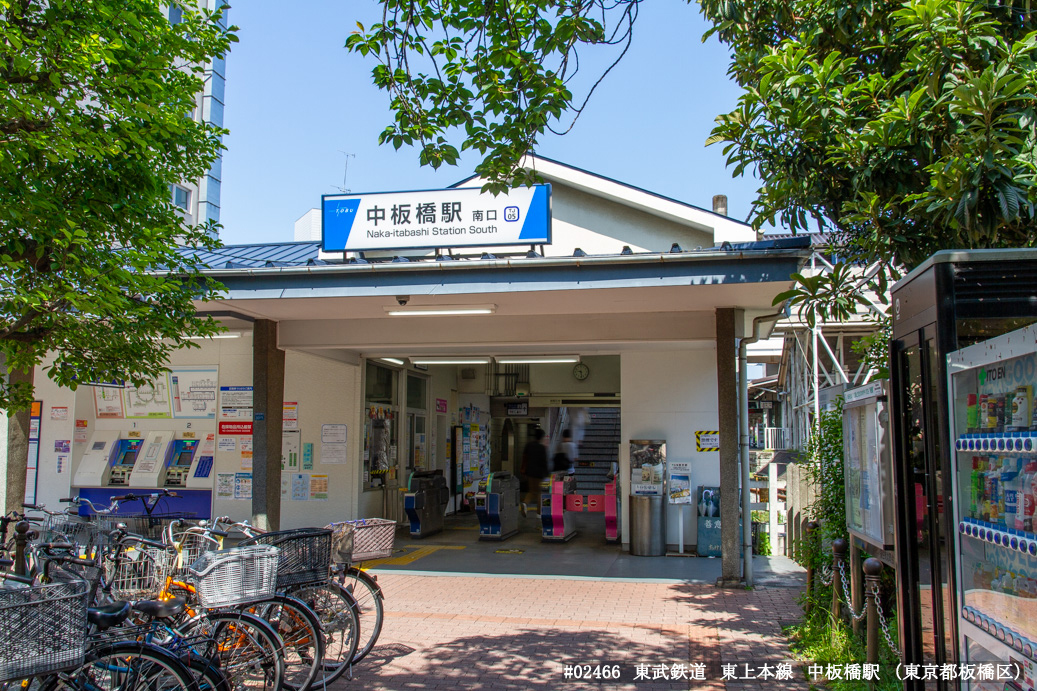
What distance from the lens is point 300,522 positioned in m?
12.0

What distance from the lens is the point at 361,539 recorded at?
229 inches

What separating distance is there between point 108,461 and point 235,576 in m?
9.13

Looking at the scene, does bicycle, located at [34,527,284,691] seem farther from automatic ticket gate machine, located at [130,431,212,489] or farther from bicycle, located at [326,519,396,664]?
automatic ticket gate machine, located at [130,431,212,489]

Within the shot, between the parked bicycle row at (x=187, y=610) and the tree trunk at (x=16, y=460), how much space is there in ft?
11.6

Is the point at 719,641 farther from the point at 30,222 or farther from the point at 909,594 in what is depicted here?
the point at 30,222

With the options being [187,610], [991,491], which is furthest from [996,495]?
[187,610]

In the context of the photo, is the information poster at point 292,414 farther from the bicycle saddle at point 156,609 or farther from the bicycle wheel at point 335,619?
the bicycle saddle at point 156,609

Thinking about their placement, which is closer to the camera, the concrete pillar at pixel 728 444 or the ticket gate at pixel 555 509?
the concrete pillar at pixel 728 444

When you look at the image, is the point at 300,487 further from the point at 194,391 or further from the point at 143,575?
the point at 143,575

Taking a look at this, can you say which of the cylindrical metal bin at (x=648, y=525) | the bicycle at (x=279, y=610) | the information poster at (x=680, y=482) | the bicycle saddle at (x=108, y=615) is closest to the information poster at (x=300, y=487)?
the cylindrical metal bin at (x=648, y=525)

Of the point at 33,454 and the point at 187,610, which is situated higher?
the point at 33,454

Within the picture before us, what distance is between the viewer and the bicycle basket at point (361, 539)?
18.6ft

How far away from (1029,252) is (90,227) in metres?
5.55

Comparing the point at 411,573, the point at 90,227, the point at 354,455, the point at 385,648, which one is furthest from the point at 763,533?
the point at 90,227
